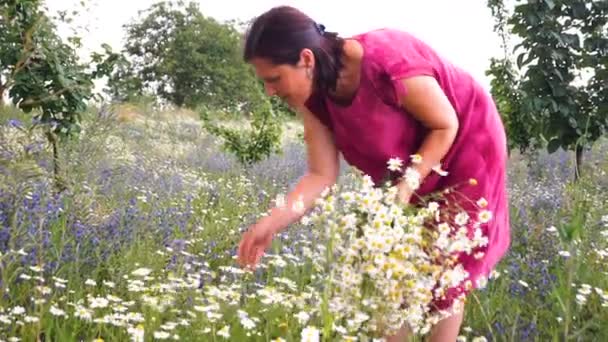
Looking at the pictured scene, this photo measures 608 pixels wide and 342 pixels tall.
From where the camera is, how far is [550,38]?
7.84 meters

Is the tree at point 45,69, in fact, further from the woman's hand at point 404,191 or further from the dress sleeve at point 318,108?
the woman's hand at point 404,191

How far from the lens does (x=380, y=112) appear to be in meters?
2.57

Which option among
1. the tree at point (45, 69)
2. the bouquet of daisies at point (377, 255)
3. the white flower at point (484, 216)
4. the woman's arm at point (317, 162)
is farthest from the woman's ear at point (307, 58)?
the tree at point (45, 69)

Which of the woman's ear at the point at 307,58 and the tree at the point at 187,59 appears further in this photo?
the tree at the point at 187,59

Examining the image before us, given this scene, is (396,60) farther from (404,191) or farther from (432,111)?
(404,191)

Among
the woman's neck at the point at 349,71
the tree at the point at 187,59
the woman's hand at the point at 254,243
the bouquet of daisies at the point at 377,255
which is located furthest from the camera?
the tree at the point at 187,59

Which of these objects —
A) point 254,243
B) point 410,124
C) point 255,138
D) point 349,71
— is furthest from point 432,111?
point 255,138

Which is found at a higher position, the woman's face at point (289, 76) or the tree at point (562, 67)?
the woman's face at point (289, 76)

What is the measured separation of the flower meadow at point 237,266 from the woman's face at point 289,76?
0.44 meters

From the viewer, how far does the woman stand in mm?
2352

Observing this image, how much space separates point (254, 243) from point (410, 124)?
2.31 feet

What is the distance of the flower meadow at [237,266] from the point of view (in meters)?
1.75

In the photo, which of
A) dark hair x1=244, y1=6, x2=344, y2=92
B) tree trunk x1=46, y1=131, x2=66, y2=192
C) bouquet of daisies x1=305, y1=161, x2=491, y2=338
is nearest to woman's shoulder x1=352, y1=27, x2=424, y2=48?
dark hair x1=244, y1=6, x2=344, y2=92

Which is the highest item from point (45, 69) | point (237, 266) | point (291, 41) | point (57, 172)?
point (291, 41)
